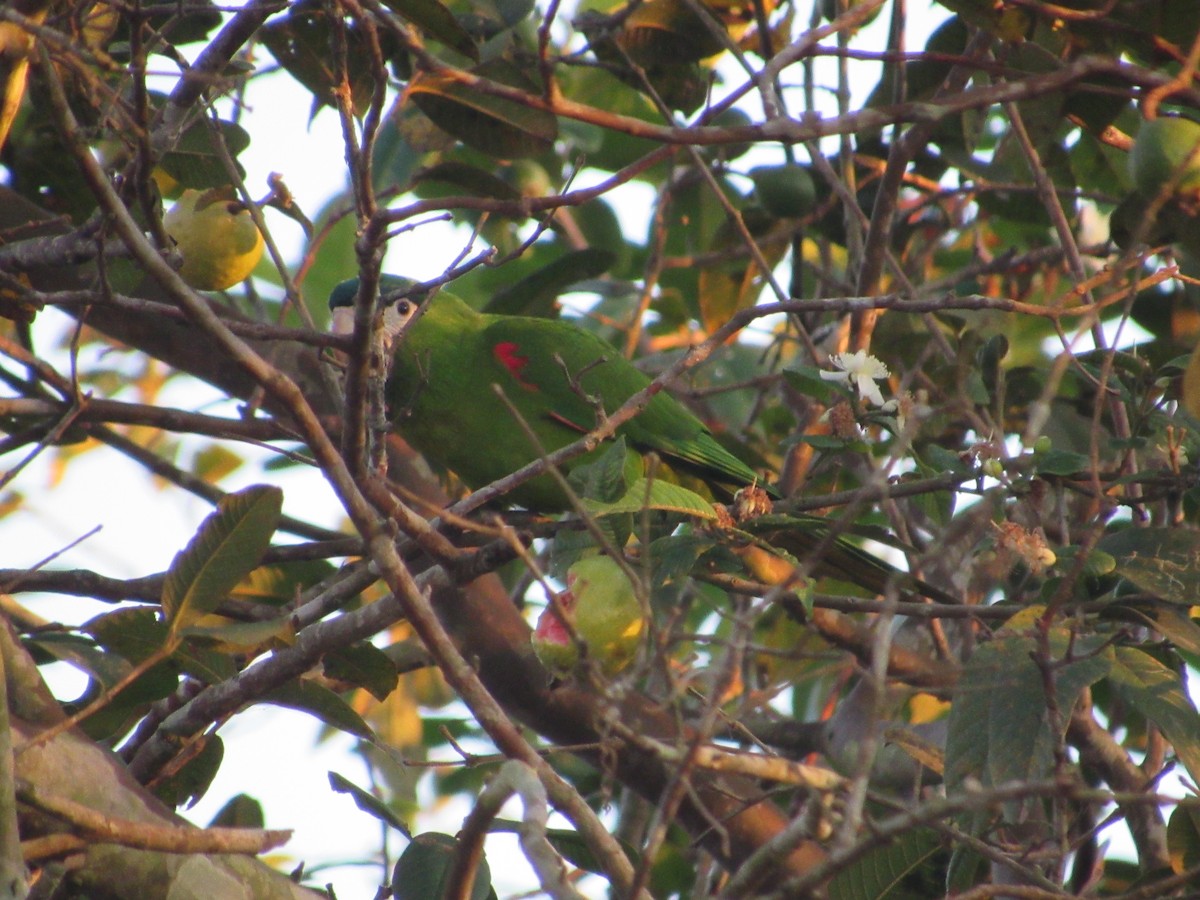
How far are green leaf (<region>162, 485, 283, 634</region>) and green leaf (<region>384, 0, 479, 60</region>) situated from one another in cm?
97

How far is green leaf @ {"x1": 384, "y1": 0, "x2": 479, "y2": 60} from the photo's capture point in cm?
230

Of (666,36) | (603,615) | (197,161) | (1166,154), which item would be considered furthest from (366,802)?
(666,36)

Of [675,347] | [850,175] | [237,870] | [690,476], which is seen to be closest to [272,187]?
[237,870]

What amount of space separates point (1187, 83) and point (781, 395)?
91.7 inches

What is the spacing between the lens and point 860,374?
250 cm

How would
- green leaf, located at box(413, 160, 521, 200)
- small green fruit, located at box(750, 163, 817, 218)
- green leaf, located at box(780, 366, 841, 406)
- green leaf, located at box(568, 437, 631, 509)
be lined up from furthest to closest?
small green fruit, located at box(750, 163, 817, 218) → green leaf, located at box(413, 160, 521, 200) → green leaf, located at box(780, 366, 841, 406) → green leaf, located at box(568, 437, 631, 509)

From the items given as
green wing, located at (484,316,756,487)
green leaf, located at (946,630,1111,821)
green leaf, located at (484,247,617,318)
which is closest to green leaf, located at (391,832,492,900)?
green leaf, located at (946,630,1111,821)

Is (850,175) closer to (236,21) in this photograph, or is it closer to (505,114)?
(505,114)

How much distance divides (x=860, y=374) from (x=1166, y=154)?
→ 701 mm

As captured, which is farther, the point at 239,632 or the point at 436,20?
the point at 436,20

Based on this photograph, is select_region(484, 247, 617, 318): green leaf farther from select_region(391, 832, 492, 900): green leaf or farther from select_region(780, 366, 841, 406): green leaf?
select_region(391, 832, 492, 900): green leaf

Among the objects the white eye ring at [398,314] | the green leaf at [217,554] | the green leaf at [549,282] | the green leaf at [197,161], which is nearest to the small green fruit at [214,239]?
the green leaf at [197,161]

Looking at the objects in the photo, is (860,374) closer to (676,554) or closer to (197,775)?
(676,554)

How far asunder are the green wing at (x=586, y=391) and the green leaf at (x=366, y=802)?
172 centimetres
